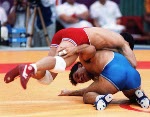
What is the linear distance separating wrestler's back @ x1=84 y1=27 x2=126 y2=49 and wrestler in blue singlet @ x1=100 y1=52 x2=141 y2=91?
0.13 meters

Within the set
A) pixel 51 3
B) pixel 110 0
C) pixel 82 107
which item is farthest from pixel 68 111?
pixel 110 0

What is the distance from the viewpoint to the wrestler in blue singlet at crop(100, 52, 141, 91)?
13.6 feet

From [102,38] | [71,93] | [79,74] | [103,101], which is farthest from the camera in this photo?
[71,93]

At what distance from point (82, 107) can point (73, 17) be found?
18.6 ft

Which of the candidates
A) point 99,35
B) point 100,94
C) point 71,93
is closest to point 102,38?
point 99,35

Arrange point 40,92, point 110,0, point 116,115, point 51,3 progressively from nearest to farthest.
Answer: point 116,115 → point 40,92 → point 51,3 → point 110,0

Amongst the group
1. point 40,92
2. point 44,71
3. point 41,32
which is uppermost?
point 44,71

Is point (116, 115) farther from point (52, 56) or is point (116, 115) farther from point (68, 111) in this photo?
point (52, 56)

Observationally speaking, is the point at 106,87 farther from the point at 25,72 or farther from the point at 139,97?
the point at 25,72

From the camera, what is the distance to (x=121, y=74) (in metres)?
4.14

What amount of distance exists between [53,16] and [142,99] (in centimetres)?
565

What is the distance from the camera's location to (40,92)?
493 cm

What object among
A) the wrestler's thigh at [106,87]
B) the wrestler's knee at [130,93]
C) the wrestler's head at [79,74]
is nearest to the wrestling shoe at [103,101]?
the wrestler's thigh at [106,87]

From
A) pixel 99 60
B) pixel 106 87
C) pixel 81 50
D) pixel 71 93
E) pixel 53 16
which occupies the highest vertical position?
pixel 81 50
